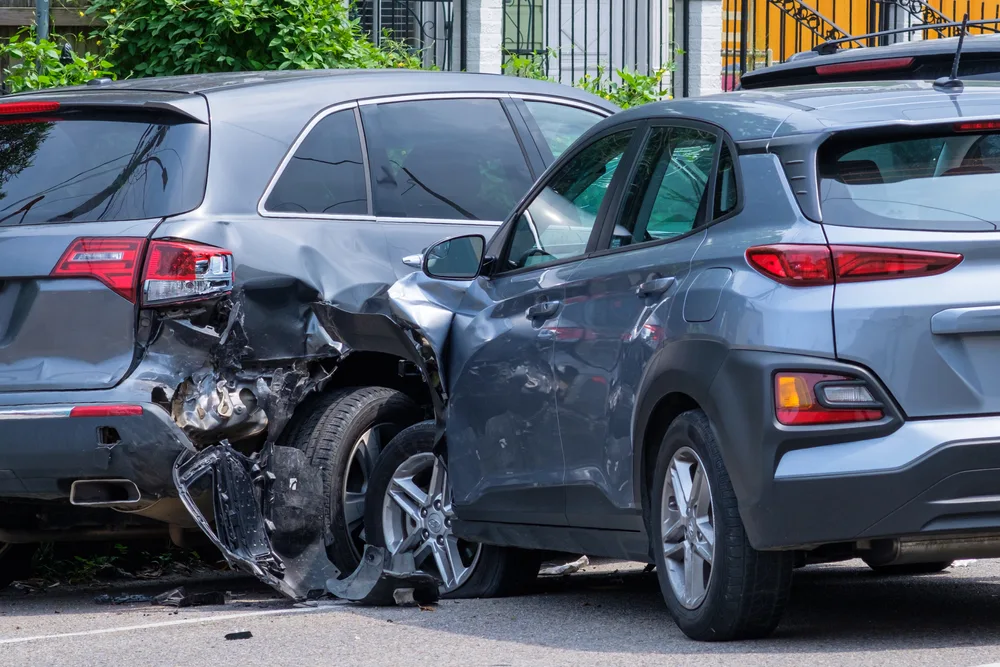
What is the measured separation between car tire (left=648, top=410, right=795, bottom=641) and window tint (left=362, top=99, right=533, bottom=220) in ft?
7.28

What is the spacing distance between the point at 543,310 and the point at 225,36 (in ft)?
17.2

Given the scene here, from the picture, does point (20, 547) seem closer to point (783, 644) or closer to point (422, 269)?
point (422, 269)

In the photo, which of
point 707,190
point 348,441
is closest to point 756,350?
point 707,190

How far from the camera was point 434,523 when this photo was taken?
691cm

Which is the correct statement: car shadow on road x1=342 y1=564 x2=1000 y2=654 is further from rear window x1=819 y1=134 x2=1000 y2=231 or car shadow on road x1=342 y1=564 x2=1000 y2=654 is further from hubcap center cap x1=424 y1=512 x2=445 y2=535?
A: rear window x1=819 y1=134 x2=1000 y2=231

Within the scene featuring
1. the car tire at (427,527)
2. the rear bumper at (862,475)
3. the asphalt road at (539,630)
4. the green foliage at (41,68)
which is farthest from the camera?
the green foliage at (41,68)

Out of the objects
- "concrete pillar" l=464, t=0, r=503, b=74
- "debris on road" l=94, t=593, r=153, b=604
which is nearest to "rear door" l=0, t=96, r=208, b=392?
"debris on road" l=94, t=593, r=153, b=604

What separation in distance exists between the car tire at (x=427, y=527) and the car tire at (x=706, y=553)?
1341 mm

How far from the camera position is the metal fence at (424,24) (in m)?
15.9

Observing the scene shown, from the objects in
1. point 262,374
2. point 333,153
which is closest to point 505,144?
point 333,153

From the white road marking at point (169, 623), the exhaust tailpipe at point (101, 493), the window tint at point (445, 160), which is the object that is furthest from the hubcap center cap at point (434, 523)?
the window tint at point (445, 160)

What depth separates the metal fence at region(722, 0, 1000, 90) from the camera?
57.0 feet

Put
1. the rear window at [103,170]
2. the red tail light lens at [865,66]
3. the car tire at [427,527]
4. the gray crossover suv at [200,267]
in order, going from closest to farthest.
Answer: the gray crossover suv at [200,267] → the rear window at [103,170] → the car tire at [427,527] → the red tail light lens at [865,66]

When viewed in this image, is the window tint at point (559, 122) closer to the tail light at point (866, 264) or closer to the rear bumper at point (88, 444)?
the rear bumper at point (88, 444)
